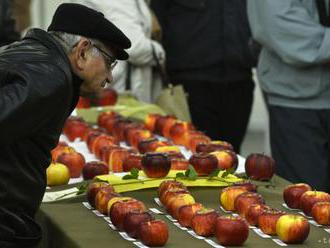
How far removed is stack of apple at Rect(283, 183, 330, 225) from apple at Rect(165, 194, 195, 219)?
0.37 meters

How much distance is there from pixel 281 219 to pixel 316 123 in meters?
2.25

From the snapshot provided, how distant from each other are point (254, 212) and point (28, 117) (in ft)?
2.92

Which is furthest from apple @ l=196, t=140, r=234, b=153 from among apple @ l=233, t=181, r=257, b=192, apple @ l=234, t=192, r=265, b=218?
apple @ l=234, t=192, r=265, b=218

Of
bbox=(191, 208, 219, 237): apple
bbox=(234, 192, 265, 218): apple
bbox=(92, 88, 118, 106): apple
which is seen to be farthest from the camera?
bbox=(92, 88, 118, 106): apple

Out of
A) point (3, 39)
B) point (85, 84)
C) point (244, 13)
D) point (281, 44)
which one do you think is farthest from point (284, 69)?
point (85, 84)

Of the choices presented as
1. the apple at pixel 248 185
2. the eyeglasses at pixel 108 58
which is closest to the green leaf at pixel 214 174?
the apple at pixel 248 185

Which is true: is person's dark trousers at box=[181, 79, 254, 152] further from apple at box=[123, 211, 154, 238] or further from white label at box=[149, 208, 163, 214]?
apple at box=[123, 211, 154, 238]

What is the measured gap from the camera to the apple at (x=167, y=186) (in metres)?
3.80

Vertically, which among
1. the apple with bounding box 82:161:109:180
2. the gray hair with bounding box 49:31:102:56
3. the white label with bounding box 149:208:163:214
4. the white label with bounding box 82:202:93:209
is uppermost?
the gray hair with bounding box 49:31:102:56

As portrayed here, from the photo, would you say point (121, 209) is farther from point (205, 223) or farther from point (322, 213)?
point (322, 213)

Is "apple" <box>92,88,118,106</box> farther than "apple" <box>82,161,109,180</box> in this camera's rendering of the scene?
Yes

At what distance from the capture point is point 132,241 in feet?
11.0

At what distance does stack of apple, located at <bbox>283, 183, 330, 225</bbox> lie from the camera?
352cm

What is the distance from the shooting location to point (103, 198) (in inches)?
145
